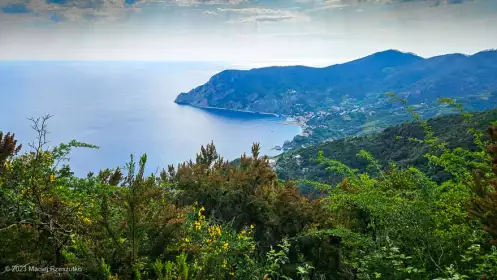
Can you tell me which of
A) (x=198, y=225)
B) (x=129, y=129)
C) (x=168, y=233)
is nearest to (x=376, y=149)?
(x=198, y=225)

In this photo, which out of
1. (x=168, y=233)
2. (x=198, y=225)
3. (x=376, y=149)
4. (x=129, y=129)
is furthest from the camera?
(x=129, y=129)

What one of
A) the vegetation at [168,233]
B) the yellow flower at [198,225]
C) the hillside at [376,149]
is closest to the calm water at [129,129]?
the hillside at [376,149]

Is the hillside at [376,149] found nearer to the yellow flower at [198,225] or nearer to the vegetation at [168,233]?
the yellow flower at [198,225]

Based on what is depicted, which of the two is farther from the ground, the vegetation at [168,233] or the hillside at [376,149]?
the vegetation at [168,233]

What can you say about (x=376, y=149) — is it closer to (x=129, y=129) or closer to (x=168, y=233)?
(x=168, y=233)

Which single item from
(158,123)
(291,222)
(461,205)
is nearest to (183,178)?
(291,222)

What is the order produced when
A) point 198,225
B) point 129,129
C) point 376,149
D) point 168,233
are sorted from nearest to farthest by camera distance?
point 168,233 → point 198,225 → point 376,149 → point 129,129

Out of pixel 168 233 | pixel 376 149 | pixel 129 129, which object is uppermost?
pixel 168 233

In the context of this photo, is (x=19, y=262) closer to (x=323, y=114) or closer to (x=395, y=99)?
(x=395, y=99)

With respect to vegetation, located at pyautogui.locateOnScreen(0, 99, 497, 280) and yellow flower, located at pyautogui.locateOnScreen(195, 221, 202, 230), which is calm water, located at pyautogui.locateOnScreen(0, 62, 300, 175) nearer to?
yellow flower, located at pyautogui.locateOnScreen(195, 221, 202, 230)

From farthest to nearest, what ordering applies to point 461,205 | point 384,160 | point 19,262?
point 384,160, point 461,205, point 19,262

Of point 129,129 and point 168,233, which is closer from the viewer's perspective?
point 168,233
